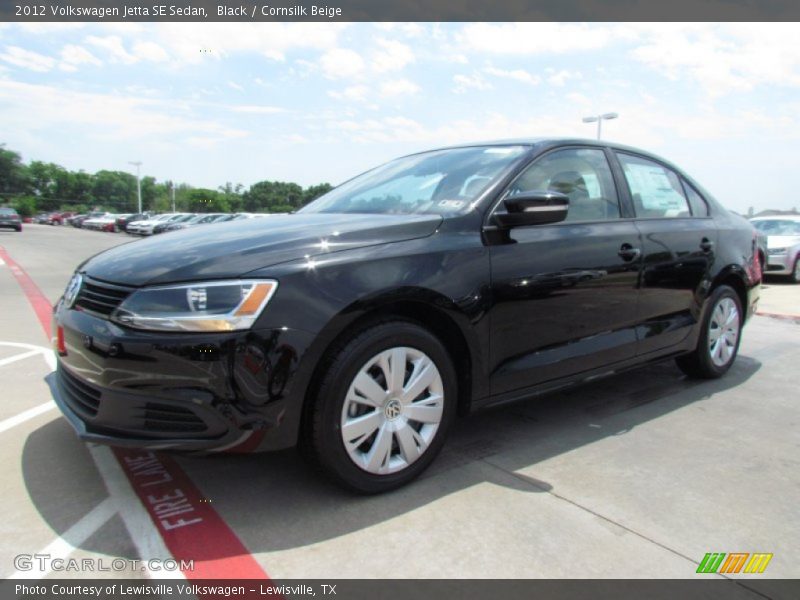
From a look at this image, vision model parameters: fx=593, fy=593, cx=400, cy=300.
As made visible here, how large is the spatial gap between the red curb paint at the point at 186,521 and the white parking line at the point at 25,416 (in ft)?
2.68

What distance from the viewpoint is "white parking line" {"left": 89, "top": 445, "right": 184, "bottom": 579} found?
83.3 inches

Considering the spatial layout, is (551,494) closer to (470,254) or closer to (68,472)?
(470,254)

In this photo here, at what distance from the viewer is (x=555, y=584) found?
2004 mm

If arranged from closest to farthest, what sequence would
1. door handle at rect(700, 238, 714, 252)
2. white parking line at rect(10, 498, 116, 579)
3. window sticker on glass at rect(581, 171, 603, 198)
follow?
white parking line at rect(10, 498, 116, 579)
window sticker on glass at rect(581, 171, 603, 198)
door handle at rect(700, 238, 714, 252)

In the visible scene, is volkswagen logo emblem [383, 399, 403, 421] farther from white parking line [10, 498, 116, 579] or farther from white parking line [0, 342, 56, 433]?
white parking line [0, 342, 56, 433]

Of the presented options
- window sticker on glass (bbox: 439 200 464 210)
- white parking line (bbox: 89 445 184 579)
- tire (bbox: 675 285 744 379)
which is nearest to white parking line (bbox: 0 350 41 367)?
white parking line (bbox: 89 445 184 579)

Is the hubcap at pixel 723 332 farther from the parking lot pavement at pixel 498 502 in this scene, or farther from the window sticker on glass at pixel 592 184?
the window sticker on glass at pixel 592 184

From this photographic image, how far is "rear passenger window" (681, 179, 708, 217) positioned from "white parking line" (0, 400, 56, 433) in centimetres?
440

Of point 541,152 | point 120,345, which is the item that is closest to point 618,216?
point 541,152

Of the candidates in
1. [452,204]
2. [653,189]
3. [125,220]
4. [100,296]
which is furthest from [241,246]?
[125,220]

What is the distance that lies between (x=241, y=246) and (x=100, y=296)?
23.9 inches

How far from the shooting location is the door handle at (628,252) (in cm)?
340

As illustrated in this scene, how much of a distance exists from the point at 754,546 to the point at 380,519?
144 cm

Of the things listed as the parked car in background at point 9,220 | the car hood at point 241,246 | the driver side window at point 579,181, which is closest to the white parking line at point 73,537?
the car hood at point 241,246
